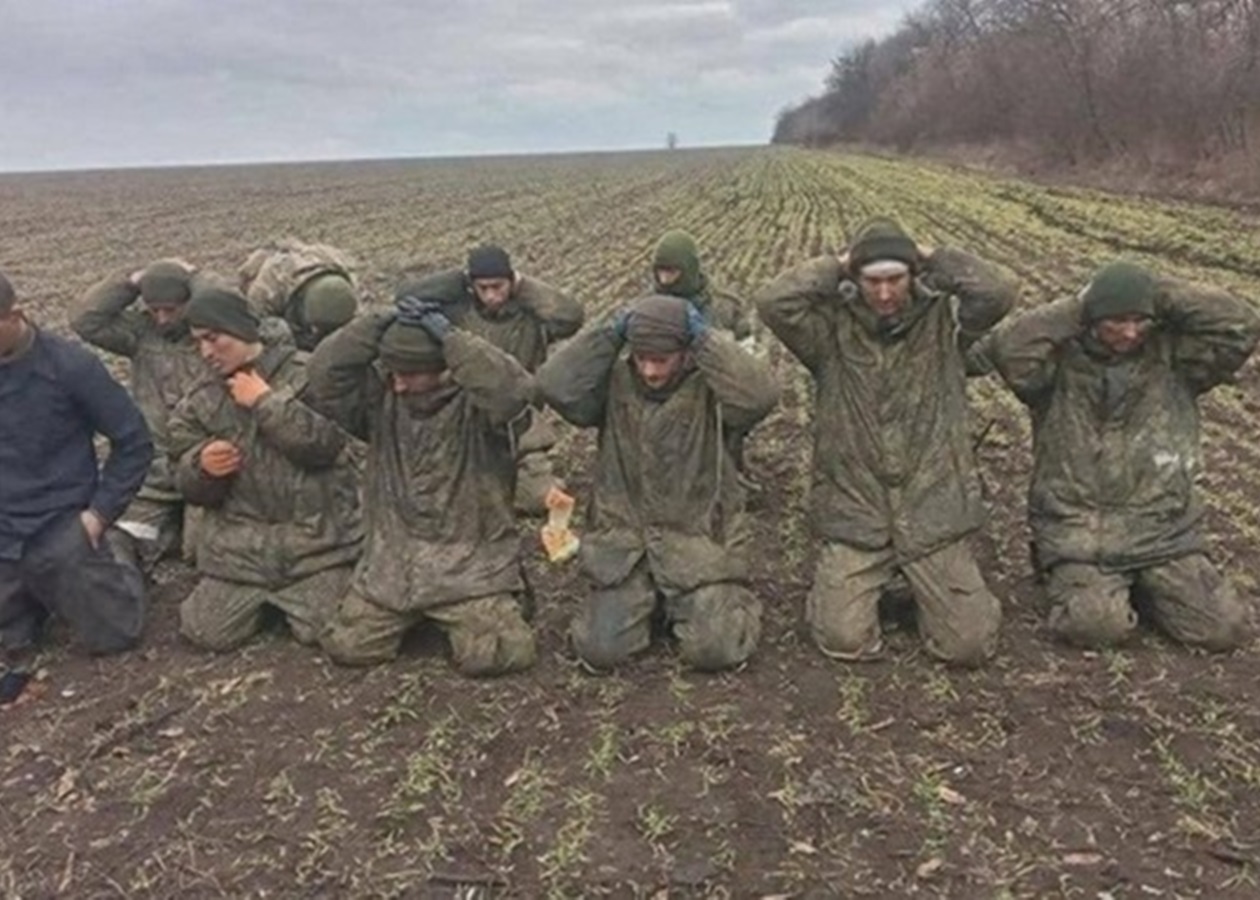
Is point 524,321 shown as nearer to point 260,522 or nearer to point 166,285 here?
point 166,285

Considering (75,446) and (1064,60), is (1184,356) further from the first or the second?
(1064,60)

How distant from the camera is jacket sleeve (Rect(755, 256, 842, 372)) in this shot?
17.3ft

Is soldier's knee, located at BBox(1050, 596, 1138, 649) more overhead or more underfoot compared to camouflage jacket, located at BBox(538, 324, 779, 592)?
more underfoot

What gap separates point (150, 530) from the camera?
20.4ft

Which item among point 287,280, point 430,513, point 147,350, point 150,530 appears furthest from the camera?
point 287,280

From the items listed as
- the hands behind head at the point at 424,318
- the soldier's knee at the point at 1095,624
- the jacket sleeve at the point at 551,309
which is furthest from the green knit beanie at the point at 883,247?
the jacket sleeve at the point at 551,309

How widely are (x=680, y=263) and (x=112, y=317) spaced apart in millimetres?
2781

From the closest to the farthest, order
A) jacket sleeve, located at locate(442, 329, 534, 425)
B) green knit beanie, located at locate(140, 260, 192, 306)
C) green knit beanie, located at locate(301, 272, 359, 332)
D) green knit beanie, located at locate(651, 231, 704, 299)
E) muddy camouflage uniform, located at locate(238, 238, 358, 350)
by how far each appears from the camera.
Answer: jacket sleeve, located at locate(442, 329, 534, 425) < green knit beanie, located at locate(140, 260, 192, 306) < green knit beanie, located at locate(301, 272, 359, 332) < muddy camouflage uniform, located at locate(238, 238, 358, 350) < green knit beanie, located at locate(651, 231, 704, 299)

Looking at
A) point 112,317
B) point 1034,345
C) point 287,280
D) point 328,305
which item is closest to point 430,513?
point 328,305

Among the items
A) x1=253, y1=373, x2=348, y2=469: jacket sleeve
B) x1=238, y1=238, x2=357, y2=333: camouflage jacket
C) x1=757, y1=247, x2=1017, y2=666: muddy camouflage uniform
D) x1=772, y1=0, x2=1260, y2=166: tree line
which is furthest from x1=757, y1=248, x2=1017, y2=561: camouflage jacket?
x1=772, y1=0, x2=1260, y2=166: tree line

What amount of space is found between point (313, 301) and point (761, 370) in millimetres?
2461

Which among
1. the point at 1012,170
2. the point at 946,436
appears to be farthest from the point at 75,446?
the point at 1012,170

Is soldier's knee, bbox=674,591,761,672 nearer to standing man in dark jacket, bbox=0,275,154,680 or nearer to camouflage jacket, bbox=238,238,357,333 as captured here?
standing man in dark jacket, bbox=0,275,154,680

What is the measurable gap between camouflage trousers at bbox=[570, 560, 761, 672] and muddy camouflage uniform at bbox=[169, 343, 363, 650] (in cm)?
107
